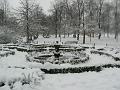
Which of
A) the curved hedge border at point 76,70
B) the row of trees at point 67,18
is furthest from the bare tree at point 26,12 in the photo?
the curved hedge border at point 76,70

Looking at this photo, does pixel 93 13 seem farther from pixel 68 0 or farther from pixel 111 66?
pixel 111 66

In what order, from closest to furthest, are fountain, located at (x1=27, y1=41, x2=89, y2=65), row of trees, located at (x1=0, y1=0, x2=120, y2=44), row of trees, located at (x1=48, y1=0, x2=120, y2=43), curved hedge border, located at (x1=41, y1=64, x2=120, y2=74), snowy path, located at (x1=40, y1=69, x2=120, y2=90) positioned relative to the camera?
snowy path, located at (x1=40, y1=69, x2=120, y2=90) → curved hedge border, located at (x1=41, y1=64, x2=120, y2=74) → fountain, located at (x1=27, y1=41, x2=89, y2=65) → row of trees, located at (x1=0, y1=0, x2=120, y2=44) → row of trees, located at (x1=48, y1=0, x2=120, y2=43)

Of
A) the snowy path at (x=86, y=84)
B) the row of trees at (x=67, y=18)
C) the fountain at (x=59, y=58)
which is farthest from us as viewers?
the row of trees at (x=67, y=18)

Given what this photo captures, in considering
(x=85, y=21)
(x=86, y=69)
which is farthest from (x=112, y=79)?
(x=85, y=21)

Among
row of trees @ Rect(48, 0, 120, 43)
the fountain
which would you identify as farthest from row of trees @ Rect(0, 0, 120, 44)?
the fountain

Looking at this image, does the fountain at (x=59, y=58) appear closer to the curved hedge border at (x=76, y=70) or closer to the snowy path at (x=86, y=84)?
the curved hedge border at (x=76, y=70)

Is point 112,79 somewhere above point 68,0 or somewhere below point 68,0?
below

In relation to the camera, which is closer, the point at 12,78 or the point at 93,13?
the point at 12,78

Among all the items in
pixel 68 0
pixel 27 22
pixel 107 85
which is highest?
pixel 68 0

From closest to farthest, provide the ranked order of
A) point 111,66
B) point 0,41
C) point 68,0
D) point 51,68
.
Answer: point 51,68 < point 111,66 < point 0,41 < point 68,0

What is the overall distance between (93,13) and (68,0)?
26.8 ft

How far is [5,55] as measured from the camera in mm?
19734

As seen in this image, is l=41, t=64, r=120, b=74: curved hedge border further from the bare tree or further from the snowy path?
the bare tree

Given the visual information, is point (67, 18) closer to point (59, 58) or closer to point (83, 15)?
point (83, 15)
